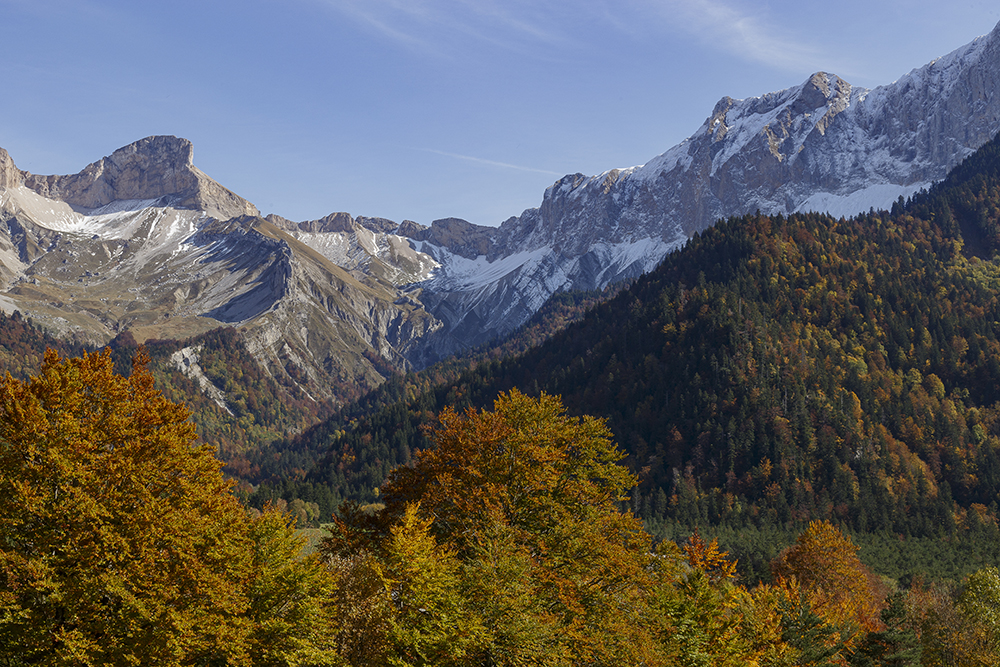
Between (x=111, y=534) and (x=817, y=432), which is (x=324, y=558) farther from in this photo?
(x=817, y=432)

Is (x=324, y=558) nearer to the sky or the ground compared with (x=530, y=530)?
nearer to the ground

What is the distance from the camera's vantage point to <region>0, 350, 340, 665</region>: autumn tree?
89.2 feet

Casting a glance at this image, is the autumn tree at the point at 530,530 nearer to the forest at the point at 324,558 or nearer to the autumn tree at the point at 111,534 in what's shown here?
the forest at the point at 324,558

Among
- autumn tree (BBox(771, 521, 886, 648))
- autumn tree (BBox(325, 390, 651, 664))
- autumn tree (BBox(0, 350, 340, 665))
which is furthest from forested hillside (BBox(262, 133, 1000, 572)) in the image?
autumn tree (BBox(0, 350, 340, 665))

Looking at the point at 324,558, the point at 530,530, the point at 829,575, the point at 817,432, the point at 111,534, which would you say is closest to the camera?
the point at 111,534

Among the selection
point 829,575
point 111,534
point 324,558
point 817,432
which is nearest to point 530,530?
point 324,558

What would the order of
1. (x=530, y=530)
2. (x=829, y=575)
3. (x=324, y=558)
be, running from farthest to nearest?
(x=829, y=575) → (x=324, y=558) → (x=530, y=530)

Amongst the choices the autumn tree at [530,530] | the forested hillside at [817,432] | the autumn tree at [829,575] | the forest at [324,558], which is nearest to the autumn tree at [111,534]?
the forest at [324,558]

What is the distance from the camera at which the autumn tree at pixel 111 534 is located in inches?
1071

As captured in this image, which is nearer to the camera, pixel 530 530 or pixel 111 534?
pixel 111 534

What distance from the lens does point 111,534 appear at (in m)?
27.5

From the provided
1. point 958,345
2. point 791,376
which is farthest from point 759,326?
point 958,345

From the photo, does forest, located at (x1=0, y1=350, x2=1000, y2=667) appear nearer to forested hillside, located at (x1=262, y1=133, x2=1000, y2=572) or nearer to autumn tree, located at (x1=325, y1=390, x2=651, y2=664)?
autumn tree, located at (x1=325, y1=390, x2=651, y2=664)

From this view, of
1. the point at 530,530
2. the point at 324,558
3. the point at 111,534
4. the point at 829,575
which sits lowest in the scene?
the point at 829,575
